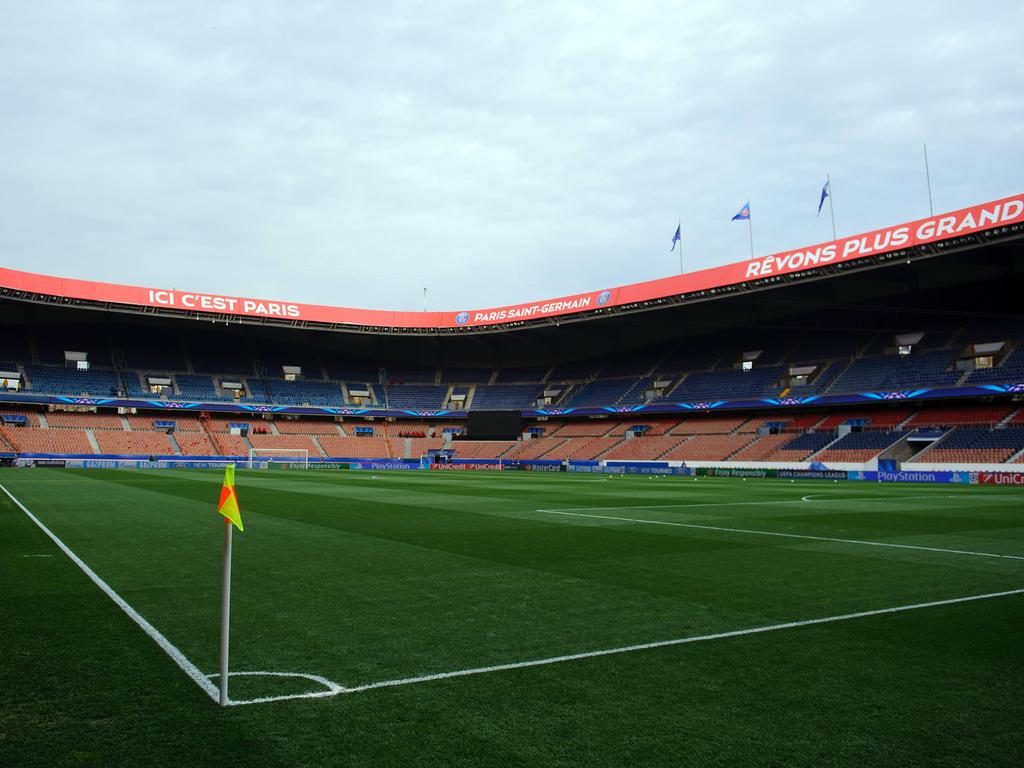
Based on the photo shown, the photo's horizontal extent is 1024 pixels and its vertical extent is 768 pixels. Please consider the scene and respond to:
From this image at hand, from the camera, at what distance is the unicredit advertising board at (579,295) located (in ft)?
129

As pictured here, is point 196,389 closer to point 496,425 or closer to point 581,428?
point 496,425

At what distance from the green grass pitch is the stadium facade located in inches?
1482

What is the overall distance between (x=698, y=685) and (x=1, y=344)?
244ft

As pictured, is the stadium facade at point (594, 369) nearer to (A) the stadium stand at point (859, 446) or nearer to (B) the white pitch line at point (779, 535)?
(A) the stadium stand at point (859, 446)

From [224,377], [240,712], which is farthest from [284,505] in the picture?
[224,377]

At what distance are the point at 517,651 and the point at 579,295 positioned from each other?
58.0m

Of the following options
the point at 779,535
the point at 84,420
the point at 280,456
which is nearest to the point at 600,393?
the point at 280,456

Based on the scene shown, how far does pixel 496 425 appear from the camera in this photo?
242 feet

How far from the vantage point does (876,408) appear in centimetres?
5338

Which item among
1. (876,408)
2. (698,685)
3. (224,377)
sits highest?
(224,377)

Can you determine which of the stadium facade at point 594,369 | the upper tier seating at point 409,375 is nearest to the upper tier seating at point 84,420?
the stadium facade at point 594,369

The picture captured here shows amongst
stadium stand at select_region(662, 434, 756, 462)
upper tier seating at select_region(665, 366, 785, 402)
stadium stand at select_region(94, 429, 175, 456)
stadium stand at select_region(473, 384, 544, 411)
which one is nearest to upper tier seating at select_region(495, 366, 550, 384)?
stadium stand at select_region(473, 384, 544, 411)

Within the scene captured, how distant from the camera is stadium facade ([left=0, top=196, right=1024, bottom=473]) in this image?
1839 inches

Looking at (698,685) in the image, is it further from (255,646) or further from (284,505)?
(284,505)
